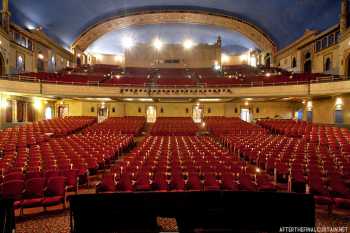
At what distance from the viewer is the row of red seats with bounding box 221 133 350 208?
16.8 ft

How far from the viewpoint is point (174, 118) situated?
21.5 m

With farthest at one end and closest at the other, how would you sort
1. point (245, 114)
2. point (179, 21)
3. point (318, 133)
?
1. point (179, 21)
2. point (245, 114)
3. point (318, 133)

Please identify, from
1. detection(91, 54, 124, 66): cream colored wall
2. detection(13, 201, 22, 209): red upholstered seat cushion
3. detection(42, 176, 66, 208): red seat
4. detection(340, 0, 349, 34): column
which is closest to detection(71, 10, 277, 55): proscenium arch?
detection(91, 54, 124, 66): cream colored wall

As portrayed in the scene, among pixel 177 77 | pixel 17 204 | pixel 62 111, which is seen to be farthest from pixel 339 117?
pixel 62 111

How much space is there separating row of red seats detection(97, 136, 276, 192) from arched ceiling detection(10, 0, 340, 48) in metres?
20.6

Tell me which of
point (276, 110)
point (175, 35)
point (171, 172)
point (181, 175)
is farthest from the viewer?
point (175, 35)

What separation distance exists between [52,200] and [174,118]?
55.4 ft

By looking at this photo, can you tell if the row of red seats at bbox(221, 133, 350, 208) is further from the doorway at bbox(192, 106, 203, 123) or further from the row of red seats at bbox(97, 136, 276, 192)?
the doorway at bbox(192, 106, 203, 123)

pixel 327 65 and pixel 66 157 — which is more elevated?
pixel 327 65

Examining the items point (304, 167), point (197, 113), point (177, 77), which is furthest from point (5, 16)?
point (304, 167)

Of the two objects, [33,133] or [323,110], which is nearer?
[33,133]

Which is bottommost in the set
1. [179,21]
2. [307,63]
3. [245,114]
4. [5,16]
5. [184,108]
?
[245,114]

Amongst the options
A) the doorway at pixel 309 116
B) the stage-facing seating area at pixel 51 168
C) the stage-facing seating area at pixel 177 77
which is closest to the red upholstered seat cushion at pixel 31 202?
the stage-facing seating area at pixel 51 168

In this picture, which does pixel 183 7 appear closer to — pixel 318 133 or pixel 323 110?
pixel 323 110
